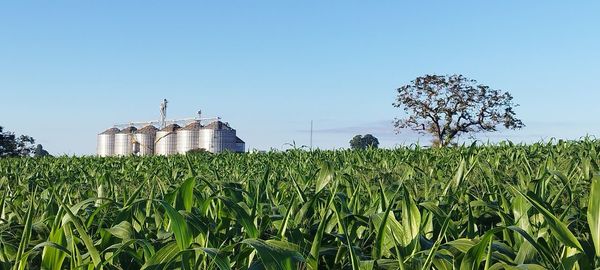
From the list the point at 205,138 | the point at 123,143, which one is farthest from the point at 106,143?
the point at 205,138

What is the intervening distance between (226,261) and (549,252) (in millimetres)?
730

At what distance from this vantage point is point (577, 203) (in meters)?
2.54

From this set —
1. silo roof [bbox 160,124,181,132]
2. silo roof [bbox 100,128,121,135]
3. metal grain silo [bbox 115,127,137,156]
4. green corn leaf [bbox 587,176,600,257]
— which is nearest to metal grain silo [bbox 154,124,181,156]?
silo roof [bbox 160,124,181,132]

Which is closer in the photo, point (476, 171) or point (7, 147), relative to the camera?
point (476, 171)

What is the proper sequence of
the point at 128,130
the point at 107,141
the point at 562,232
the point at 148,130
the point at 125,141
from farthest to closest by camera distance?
the point at 107,141, the point at 128,130, the point at 125,141, the point at 148,130, the point at 562,232

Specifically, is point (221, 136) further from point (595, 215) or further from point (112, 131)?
point (595, 215)

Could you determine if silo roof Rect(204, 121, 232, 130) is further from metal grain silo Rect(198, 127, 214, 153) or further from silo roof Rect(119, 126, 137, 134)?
silo roof Rect(119, 126, 137, 134)

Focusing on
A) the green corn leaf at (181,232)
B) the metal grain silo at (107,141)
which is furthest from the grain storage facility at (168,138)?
the green corn leaf at (181,232)

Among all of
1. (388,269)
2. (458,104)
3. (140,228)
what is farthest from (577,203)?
(458,104)

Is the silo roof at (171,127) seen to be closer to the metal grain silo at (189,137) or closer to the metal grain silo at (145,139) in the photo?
the metal grain silo at (145,139)

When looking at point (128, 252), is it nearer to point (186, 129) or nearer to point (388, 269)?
point (388, 269)

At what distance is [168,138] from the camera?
256 feet

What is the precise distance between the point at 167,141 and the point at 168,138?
417 millimetres

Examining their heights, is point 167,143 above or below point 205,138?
below
